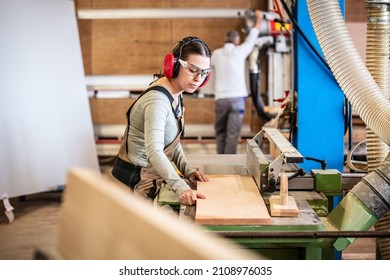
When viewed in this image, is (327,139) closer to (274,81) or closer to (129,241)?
(129,241)

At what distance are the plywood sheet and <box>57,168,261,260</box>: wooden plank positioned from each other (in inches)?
24.1

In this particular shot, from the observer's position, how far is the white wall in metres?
4.29

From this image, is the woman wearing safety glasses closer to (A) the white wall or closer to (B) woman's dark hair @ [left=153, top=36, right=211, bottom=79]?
(B) woman's dark hair @ [left=153, top=36, right=211, bottom=79]

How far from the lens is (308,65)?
9.37ft

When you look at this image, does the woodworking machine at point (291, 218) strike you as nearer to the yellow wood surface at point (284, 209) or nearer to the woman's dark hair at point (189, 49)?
the yellow wood surface at point (284, 209)

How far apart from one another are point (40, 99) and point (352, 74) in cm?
305

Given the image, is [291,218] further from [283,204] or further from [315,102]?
[315,102]

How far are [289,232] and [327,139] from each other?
4.16 ft

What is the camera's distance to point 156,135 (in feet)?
6.55

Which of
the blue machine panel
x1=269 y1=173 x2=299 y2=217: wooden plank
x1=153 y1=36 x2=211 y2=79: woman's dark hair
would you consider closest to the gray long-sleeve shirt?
x1=153 y1=36 x2=211 y2=79: woman's dark hair

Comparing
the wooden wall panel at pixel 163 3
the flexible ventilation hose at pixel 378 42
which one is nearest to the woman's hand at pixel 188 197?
the flexible ventilation hose at pixel 378 42

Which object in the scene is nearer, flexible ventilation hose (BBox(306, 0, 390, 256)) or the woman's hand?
the woman's hand

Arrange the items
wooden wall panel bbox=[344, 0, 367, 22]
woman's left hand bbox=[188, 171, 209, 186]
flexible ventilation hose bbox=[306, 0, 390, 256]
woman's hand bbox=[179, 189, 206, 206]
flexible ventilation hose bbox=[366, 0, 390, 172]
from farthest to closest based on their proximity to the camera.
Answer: wooden wall panel bbox=[344, 0, 367, 22] → flexible ventilation hose bbox=[366, 0, 390, 172] → woman's left hand bbox=[188, 171, 209, 186] → flexible ventilation hose bbox=[306, 0, 390, 256] → woman's hand bbox=[179, 189, 206, 206]
